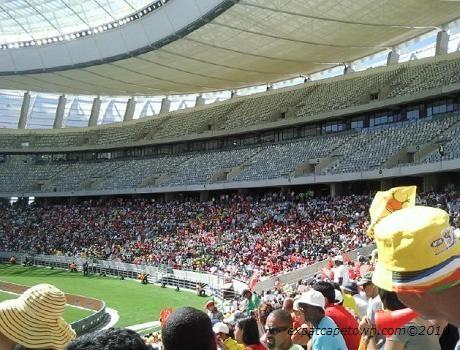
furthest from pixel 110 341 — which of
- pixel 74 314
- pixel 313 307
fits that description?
pixel 74 314

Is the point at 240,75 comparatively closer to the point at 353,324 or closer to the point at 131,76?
the point at 131,76

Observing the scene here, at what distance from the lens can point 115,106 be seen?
192 feet

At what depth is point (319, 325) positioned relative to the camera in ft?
14.1

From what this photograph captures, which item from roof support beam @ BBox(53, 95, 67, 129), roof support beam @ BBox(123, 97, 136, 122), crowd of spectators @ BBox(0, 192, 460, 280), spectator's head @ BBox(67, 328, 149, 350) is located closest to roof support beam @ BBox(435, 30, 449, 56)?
crowd of spectators @ BBox(0, 192, 460, 280)

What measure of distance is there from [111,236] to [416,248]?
130 ft

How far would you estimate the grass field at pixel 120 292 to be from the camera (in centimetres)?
2202

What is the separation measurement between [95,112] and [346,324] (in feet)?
180

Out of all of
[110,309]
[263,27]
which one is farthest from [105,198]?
[110,309]

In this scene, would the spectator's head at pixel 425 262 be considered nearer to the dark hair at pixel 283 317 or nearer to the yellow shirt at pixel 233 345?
the dark hair at pixel 283 317

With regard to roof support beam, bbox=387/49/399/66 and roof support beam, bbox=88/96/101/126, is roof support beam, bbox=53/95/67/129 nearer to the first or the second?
roof support beam, bbox=88/96/101/126

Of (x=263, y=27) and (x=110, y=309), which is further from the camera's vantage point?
(x=263, y=27)

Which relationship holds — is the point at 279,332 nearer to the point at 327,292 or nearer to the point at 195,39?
the point at 327,292

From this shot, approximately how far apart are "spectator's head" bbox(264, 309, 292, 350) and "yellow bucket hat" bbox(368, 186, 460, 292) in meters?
2.29

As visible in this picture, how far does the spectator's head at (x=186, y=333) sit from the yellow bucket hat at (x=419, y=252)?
0.92 metres
